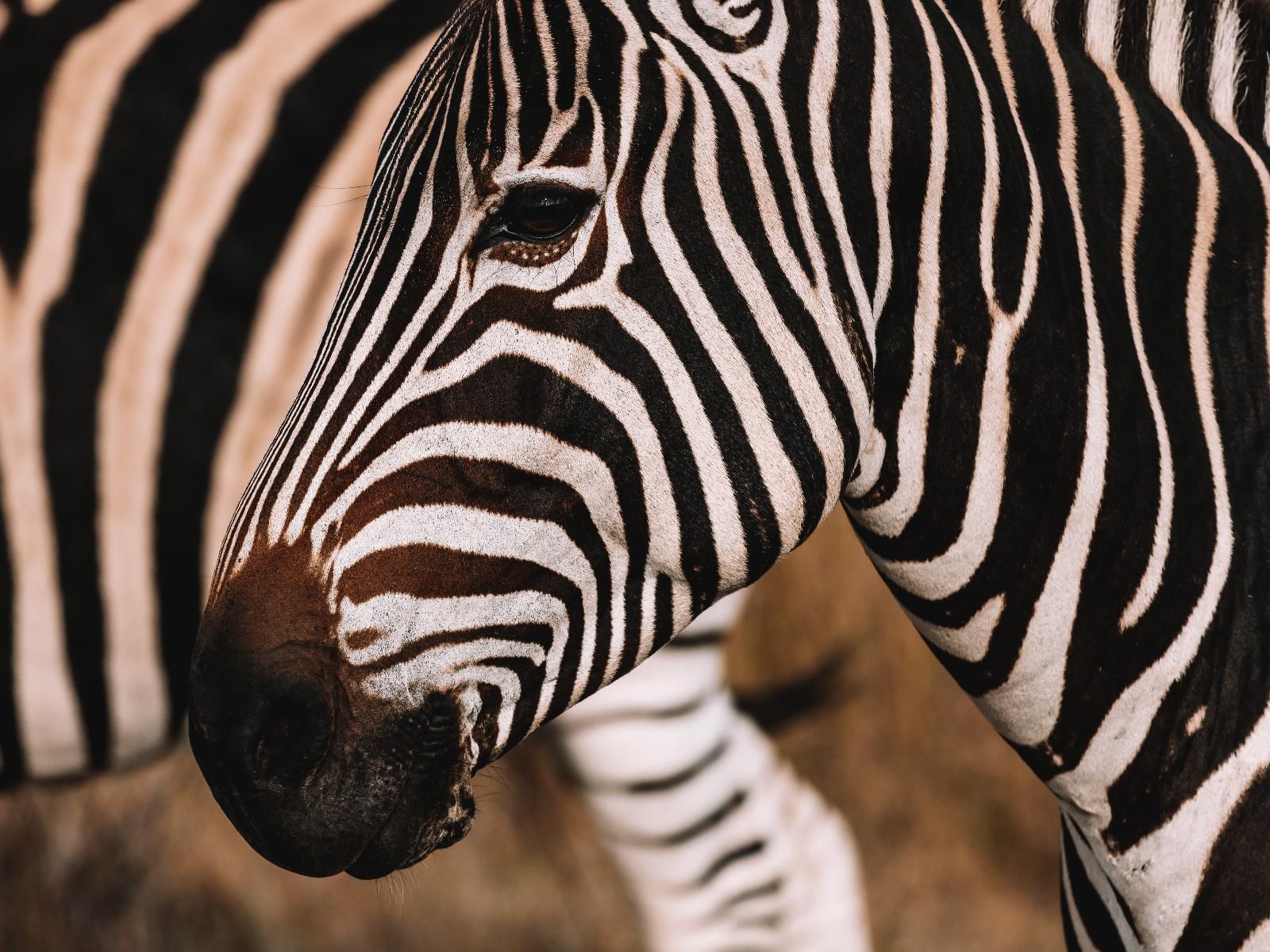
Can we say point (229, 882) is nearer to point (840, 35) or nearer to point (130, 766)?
point (130, 766)

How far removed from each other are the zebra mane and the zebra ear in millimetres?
478

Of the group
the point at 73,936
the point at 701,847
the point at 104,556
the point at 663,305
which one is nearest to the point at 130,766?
the point at 104,556

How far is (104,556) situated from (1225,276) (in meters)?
2.68

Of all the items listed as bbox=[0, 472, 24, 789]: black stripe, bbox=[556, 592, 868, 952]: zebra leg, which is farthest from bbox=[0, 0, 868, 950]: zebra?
bbox=[556, 592, 868, 952]: zebra leg

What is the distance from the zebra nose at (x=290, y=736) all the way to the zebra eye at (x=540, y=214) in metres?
0.60

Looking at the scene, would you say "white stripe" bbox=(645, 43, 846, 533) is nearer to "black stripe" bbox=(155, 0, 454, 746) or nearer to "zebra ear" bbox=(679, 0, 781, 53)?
"zebra ear" bbox=(679, 0, 781, 53)

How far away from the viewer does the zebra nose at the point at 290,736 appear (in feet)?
5.23

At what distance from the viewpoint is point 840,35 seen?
67.4 inches

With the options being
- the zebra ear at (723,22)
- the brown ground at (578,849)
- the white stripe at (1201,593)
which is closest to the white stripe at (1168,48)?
the white stripe at (1201,593)

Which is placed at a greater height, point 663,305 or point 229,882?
point 663,305

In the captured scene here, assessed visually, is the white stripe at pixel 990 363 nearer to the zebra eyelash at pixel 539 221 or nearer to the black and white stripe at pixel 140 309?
the zebra eyelash at pixel 539 221

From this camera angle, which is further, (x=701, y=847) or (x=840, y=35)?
(x=701, y=847)

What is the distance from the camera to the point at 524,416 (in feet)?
5.27

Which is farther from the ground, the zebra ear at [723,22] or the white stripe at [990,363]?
the zebra ear at [723,22]
